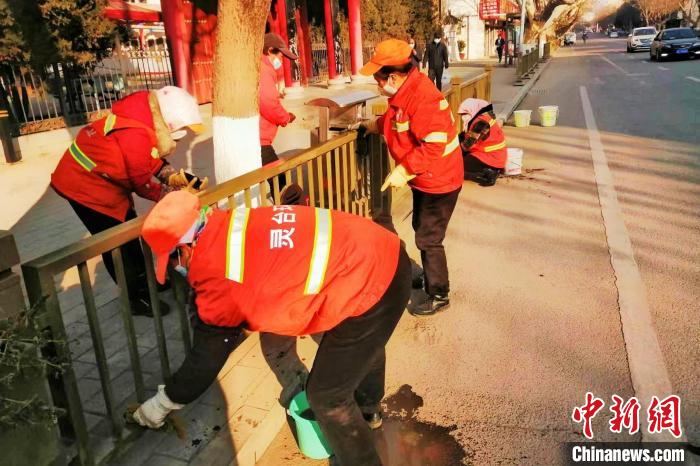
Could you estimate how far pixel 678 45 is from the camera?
26547 mm

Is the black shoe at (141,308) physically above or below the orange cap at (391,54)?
below

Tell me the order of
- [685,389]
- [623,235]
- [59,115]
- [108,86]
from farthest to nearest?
[108,86] < [59,115] < [623,235] < [685,389]

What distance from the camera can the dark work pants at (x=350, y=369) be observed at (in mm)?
2178

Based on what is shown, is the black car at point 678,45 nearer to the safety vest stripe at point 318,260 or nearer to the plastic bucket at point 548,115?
the plastic bucket at point 548,115

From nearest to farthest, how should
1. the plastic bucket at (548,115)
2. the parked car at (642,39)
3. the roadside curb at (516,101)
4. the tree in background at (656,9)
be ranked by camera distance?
the plastic bucket at (548,115) → the roadside curb at (516,101) → the parked car at (642,39) → the tree in background at (656,9)

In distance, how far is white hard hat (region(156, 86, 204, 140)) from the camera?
3.36 meters

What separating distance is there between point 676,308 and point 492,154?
3.68 metres

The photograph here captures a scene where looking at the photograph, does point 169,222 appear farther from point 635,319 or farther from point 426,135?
point 635,319

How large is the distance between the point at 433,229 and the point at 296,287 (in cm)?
200

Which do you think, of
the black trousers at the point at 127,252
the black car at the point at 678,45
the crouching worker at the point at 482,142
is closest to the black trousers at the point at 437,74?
the crouching worker at the point at 482,142

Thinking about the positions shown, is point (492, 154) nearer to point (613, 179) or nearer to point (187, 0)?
point (613, 179)

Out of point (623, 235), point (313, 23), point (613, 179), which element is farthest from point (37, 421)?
point (313, 23)

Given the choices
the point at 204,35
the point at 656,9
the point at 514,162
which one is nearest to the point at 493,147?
the point at 514,162

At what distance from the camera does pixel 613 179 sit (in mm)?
7066
